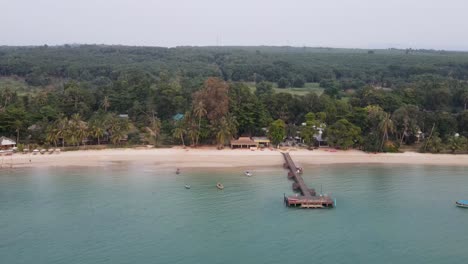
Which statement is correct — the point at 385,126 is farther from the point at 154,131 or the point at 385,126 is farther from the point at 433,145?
the point at 154,131

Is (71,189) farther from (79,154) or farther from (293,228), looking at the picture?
(293,228)

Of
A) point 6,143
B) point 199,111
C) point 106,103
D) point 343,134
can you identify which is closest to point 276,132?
point 343,134

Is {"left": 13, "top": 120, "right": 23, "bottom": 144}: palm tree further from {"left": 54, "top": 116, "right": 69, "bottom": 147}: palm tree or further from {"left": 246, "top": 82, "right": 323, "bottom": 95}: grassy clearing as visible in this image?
{"left": 246, "top": 82, "right": 323, "bottom": 95}: grassy clearing

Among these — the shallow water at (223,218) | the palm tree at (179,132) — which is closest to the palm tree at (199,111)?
the palm tree at (179,132)

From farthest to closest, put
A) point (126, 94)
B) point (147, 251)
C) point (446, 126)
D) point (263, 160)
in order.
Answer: point (126, 94), point (446, 126), point (263, 160), point (147, 251)

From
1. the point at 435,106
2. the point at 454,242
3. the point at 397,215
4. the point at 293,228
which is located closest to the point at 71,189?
the point at 293,228

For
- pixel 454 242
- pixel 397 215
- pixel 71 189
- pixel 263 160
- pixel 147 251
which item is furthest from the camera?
pixel 263 160

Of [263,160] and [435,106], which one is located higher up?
[435,106]
